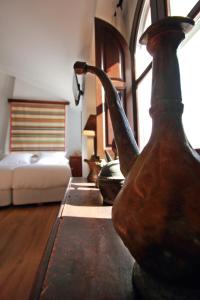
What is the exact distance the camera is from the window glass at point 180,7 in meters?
1.21

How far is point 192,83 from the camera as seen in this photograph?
126 centimetres

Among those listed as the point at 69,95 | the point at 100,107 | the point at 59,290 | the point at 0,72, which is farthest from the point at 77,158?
the point at 59,290

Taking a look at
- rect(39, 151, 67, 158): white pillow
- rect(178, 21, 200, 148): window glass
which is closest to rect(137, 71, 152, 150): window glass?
rect(178, 21, 200, 148): window glass

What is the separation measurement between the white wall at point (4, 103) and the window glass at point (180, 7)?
16.8 ft

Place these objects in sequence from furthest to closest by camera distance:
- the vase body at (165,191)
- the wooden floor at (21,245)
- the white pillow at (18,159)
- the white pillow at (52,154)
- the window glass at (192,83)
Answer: the white pillow at (52,154) → the white pillow at (18,159) → the wooden floor at (21,245) → the window glass at (192,83) → the vase body at (165,191)

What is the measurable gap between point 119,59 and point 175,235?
68.4 inches

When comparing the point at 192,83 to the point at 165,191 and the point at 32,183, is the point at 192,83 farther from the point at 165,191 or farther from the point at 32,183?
the point at 32,183

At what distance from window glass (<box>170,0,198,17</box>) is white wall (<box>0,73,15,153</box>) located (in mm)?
5120

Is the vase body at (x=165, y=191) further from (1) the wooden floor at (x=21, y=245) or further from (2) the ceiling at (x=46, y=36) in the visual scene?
(2) the ceiling at (x=46, y=36)

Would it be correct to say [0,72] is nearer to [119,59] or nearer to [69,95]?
[69,95]

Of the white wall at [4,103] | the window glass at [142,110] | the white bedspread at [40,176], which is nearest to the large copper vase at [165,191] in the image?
the window glass at [142,110]

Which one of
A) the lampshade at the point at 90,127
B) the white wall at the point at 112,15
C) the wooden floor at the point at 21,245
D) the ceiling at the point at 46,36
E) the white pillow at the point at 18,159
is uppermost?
the ceiling at the point at 46,36

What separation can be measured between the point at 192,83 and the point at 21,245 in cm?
211

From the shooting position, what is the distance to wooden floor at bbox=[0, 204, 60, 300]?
1322mm
